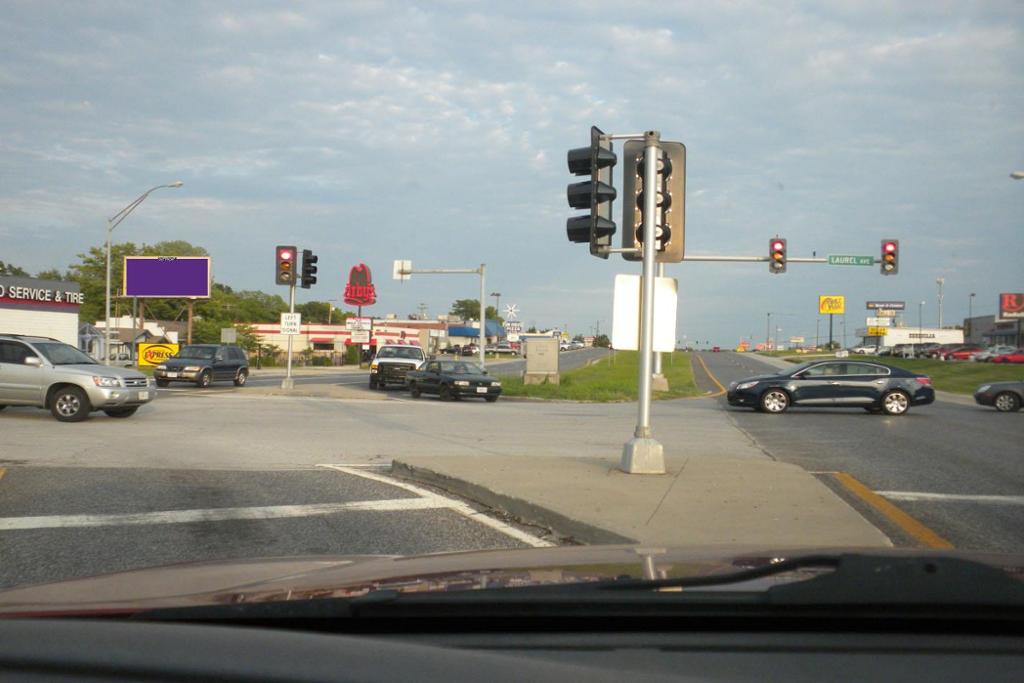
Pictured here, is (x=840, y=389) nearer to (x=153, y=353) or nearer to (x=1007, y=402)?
(x=1007, y=402)

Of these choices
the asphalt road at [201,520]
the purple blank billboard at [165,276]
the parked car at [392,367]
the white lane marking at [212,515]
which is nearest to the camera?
the asphalt road at [201,520]

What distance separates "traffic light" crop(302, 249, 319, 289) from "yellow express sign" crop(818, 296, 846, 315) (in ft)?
328

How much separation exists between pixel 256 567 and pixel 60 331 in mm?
51036

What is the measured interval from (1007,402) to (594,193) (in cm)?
2168

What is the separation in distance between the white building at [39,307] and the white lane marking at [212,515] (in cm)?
4097

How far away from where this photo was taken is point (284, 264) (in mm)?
28812

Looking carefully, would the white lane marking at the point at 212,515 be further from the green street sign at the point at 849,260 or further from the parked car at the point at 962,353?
the parked car at the point at 962,353

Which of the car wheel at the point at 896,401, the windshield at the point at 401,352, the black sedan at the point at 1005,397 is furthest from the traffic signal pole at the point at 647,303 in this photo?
the windshield at the point at 401,352

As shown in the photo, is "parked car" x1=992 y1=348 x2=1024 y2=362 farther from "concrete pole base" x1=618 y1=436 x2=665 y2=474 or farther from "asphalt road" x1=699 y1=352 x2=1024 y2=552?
"concrete pole base" x1=618 y1=436 x2=665 y2=474

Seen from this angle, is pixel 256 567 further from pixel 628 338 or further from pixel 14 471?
pixel 14 471

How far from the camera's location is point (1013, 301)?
96.1 meters

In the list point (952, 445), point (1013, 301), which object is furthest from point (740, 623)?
point (1013, 301)

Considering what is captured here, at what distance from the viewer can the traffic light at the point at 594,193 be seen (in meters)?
10.1

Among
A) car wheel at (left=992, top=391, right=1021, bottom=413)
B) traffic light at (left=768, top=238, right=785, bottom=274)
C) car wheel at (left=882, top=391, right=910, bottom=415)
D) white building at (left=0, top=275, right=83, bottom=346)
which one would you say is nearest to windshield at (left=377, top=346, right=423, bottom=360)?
Answer: traffic light at (left=768, top=238, right=785, bottom=274)
